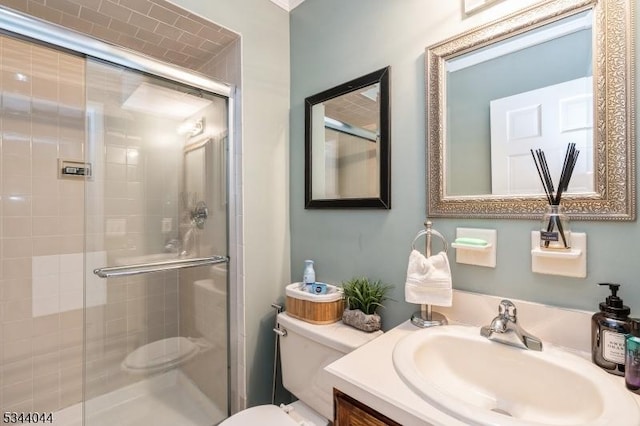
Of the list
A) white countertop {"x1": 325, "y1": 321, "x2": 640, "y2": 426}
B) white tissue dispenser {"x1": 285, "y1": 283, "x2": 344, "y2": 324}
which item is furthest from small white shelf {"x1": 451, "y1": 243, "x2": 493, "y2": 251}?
white tissue dispenser {"x1": 285, "y1": 283, "x2": 344, "y2": 324}

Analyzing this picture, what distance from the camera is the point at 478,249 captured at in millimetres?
909

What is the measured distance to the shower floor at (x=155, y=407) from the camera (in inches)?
56.7

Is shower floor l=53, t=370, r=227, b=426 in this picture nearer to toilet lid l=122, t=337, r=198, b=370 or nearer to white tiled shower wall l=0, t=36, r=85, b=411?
toilet lid l=122, t=337, r=198, b=370

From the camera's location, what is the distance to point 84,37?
1.03 metres

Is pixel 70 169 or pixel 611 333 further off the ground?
pixel 70 169

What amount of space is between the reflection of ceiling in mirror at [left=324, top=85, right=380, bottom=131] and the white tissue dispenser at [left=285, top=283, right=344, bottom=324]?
0.72 metres

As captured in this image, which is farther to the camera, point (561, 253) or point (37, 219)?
point (37, 219)

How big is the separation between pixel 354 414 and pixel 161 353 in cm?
145

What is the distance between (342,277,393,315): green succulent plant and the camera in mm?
1143

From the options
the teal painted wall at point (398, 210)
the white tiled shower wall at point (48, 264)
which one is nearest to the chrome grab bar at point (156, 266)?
the white tiled shower wall at point (48, 264)

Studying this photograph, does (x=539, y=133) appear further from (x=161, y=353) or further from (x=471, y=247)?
(x=161, y=353)

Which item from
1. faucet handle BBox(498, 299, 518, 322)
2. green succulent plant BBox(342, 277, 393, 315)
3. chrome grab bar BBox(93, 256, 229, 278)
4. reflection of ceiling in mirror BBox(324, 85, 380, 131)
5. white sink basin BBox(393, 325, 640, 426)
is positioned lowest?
white sink basin BBox(393, 325, 640, 426)

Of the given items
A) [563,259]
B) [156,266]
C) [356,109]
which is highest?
[356,109]

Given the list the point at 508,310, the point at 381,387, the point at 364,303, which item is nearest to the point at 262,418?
the point at 364,303
